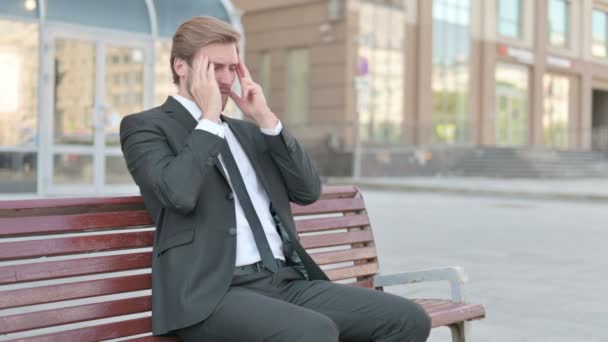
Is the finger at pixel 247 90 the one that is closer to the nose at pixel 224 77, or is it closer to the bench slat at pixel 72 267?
the nose at pixel 224 77

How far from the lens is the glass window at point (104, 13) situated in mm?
13562

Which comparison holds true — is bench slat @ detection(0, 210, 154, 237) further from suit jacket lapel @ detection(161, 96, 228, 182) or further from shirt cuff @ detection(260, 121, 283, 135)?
shirt cuff @ detection(260, 121, 283, 135)

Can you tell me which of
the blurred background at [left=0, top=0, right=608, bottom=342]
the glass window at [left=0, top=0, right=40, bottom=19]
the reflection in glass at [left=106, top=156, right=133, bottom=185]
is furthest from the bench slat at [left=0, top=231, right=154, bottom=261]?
the reflection in glass at [left=106, top=156, right=133, bottom=185]

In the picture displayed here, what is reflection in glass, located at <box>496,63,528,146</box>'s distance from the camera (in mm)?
37000

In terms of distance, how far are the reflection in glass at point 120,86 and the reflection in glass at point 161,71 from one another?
0.27 metres

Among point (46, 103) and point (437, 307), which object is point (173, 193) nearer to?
point (437, 307)

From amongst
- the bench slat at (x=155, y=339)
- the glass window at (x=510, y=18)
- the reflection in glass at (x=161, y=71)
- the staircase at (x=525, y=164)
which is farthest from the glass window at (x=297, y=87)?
the bench slat at (x=155, y=339)

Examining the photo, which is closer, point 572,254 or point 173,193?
point 173,193

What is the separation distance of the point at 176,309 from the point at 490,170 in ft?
94.6

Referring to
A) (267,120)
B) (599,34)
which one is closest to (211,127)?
(267,120)

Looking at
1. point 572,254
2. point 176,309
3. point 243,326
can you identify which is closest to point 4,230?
point 176,309

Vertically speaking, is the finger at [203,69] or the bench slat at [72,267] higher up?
the finger at [203,69]

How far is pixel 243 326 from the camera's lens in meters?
2.64

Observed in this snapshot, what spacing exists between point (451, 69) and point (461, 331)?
103 ft
